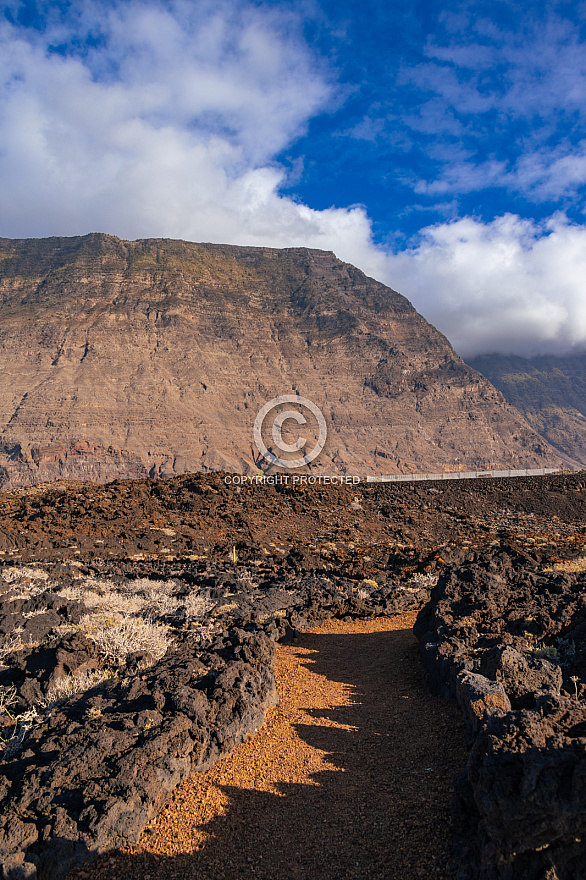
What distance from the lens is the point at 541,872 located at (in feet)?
9.12

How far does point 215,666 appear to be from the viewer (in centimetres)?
625

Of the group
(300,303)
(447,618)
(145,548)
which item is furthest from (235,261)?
(447,618)

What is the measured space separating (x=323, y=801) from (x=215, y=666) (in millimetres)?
2328

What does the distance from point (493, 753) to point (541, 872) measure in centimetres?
57

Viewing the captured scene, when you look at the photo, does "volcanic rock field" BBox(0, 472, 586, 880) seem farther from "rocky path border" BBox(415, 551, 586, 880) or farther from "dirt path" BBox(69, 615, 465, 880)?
"dirt path" BBox(69, 615, 465, 880)

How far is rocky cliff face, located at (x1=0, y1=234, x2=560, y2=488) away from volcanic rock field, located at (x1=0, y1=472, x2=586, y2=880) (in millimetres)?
55154

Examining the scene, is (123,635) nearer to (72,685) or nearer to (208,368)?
(72,685)

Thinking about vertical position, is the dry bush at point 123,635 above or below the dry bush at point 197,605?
below

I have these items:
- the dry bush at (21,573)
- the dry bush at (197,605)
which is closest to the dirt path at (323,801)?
the dry bush at (197,605)

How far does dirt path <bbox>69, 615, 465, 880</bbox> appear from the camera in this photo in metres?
3.51

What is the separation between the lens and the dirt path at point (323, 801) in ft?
11.5

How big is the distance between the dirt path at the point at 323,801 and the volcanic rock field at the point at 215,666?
23 cm

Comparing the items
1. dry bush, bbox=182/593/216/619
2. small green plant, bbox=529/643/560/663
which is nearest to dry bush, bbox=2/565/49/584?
dry bush, bbox=182/593/216/619

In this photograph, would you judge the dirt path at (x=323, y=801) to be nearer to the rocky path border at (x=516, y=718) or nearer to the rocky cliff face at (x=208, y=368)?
the rocky path border at (x=516, y=718)
